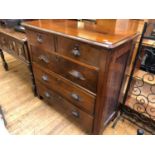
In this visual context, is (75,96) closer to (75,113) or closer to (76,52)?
(75,113)

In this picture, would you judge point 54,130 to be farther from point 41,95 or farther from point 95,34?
point 95,34

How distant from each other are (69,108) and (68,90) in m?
0.22

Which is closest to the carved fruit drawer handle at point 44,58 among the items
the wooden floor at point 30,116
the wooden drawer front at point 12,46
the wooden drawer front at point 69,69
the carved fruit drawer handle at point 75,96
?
the wooden drawer front at point 69,69

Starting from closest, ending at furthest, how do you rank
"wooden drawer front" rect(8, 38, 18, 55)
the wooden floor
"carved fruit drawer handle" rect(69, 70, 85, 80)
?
"carved fruit drawer handle" rect(69, 70, 85, 80), the wooden floor, "wooden drawer front" rect(8, 38, 18, 55)

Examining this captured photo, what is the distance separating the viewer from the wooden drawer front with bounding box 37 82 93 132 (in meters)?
1.26

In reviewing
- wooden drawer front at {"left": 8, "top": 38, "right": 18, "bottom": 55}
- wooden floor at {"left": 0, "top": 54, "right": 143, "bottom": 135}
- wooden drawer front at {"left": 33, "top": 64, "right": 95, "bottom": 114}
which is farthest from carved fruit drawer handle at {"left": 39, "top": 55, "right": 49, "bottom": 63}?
wooden floor at {"left": 0, "top": 54, "right": 143, "bottom": 135}

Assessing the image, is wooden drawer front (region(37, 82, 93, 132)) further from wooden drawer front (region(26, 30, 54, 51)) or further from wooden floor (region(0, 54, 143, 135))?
wooden drawer front (region(26, 30, 54, 51))

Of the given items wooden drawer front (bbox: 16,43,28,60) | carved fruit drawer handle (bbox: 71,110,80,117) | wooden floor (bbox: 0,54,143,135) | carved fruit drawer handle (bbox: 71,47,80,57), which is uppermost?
carved fruit drawer handle (bbox: 71,47,80,57)

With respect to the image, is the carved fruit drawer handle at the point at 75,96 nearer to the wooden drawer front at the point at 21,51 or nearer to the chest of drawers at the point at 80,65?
the chest of drawers at the point at 80,65

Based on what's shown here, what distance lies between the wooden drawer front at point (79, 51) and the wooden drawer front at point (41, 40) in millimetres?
111

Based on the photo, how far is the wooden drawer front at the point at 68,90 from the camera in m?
1.13

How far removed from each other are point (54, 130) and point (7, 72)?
1541mm

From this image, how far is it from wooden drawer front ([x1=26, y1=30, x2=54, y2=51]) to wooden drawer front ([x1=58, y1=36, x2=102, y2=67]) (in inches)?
4.4

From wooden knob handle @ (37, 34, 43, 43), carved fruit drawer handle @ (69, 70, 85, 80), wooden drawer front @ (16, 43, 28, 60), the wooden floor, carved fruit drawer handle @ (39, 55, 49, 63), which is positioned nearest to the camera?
carved fruit drawer handle @ (69, 70, 85, 80)
